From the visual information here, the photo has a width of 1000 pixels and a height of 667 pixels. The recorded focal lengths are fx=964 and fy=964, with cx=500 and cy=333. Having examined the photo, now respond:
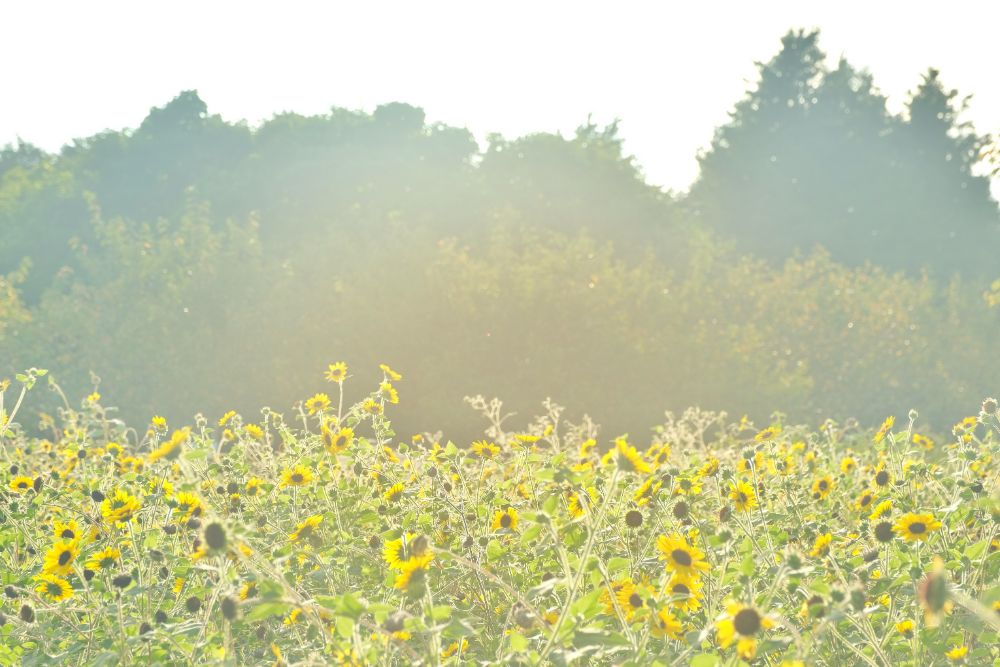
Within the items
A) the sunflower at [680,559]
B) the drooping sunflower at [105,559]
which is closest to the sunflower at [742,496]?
the sunflower at [680,559]

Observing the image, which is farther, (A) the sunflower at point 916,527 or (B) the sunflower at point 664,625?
(A) the sunflower at point 916,527

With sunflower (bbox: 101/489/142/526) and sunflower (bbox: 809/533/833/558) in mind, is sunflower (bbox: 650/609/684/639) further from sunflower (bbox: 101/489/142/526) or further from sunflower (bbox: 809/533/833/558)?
sunflower (bbox: 101/489/142/526)

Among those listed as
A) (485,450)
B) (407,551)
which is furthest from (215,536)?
(485,450)

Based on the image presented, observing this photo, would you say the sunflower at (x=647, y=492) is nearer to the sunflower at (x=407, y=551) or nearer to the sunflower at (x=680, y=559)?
the sunflower at (x=680, y=559)

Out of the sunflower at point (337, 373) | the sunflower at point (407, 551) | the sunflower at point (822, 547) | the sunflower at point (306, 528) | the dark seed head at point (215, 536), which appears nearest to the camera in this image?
the dark seed head at point (215, 536)

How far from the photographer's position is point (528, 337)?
1534cm

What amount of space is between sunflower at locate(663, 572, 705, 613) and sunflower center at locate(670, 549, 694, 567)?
0.10 ft

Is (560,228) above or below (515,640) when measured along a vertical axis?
above

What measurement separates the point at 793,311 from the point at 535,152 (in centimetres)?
1314

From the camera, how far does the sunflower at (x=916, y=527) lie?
266 centimetres

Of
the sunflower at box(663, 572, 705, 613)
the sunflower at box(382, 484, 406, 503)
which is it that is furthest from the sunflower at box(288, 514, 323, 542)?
the sunflower at box(663, 572, 705, 613)

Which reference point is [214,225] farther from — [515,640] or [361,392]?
[515,640]

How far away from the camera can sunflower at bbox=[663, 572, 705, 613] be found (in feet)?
7.82

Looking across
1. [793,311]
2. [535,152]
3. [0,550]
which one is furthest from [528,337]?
[535,152]
